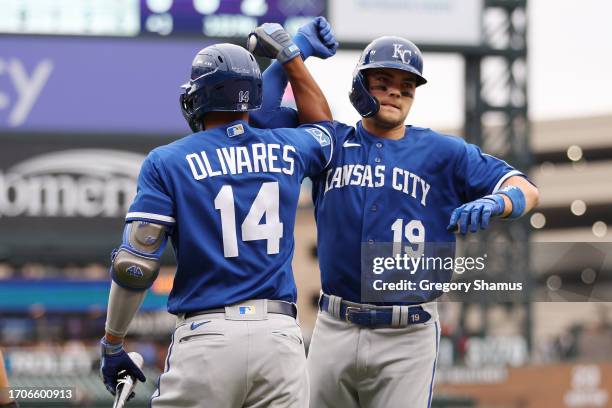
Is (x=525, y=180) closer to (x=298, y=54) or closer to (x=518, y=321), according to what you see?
(x=298, y=54)

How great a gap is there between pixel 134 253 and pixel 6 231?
1329 centimetres

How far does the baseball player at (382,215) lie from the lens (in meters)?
5.28

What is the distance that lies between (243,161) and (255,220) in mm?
232

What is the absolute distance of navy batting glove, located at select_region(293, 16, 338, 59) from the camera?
5.51m

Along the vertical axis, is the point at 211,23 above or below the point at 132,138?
above

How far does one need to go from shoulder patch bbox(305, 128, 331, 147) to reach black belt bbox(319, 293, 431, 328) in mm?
768

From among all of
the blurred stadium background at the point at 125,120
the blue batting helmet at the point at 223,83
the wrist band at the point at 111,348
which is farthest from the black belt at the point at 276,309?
the blurred stadium background at the point at 125,120

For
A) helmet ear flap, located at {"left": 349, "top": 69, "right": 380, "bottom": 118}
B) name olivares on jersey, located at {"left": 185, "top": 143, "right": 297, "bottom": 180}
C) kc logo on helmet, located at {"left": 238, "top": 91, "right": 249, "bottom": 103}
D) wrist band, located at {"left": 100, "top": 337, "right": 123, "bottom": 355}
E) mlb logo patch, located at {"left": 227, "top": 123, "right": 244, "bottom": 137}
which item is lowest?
wrist band, located at {"left": 100, "top": 337, "right": 123, "bottom": 355}

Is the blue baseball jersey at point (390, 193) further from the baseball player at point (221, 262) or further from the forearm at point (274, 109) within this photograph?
the baseball player at point (221, 262)

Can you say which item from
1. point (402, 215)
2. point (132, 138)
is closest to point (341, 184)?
point (402, 215)

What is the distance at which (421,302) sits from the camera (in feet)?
17.6

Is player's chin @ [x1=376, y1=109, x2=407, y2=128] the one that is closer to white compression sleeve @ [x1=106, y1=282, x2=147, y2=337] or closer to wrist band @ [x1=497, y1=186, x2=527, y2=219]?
wrist band @ [x1=497, y1=186, x2=527, y2=219]

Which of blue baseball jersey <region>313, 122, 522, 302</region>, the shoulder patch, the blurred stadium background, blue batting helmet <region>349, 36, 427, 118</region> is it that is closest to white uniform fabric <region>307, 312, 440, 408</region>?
blue baseball jersey <region>313, 122, 522, 302</region>

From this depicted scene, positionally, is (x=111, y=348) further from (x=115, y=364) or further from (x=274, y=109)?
(x=274, y=109)
